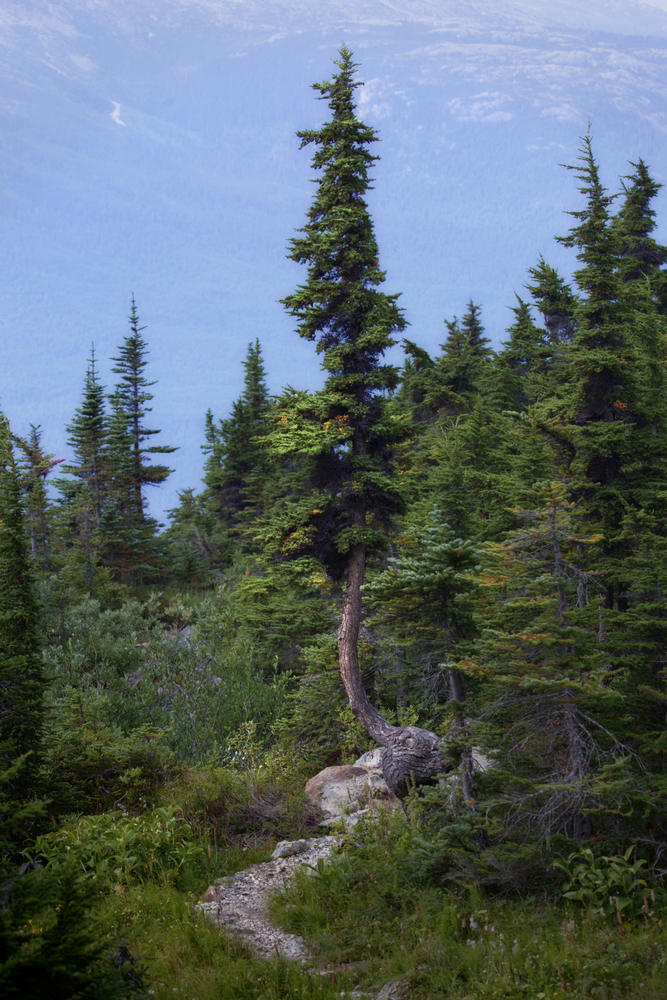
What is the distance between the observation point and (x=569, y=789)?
284 inches

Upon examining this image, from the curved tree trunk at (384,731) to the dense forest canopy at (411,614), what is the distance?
0.17ft

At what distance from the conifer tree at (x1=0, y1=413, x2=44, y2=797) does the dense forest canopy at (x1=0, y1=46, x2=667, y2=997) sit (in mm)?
40

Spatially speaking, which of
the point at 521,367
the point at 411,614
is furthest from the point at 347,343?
the point at 521,367

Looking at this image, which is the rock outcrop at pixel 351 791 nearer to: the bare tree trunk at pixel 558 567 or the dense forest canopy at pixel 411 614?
the dense forest canopy at pixel 411 614

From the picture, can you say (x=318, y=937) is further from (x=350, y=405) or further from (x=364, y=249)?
(x=364, y=249)

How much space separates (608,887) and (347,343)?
12.3 meters

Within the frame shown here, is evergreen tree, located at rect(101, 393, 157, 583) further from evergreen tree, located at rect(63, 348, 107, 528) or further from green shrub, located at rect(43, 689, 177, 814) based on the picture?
green shrub, located at rect(43, 689, 177, 814)

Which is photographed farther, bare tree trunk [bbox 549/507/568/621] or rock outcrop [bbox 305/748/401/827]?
rock outcrop [bbox 305/748/401/827]

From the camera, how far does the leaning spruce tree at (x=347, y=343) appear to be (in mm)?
15648

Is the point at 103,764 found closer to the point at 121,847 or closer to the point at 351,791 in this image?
the point at 121,847

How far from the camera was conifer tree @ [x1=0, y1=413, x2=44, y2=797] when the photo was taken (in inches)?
328

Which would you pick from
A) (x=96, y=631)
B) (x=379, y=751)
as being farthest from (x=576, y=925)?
(x=96, y=631)

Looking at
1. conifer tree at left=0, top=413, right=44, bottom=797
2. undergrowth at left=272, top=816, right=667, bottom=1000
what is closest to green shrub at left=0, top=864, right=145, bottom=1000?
undergrowth at left=272, top=816, right=667, bottom=1000

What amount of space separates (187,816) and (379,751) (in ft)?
16.4
